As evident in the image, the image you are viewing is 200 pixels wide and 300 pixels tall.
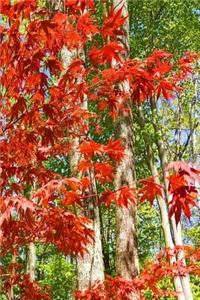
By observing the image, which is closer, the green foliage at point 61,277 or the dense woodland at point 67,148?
the dense woodland at point 67,148

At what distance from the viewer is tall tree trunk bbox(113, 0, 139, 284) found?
5180 mm

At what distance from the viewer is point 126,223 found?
17.7 ft

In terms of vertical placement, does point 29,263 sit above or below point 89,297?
above

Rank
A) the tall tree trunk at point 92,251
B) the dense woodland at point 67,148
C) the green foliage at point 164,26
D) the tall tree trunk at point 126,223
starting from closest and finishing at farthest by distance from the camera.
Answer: the dense woodland at point 67,148, the tall tree trunk at point 92,251, the tall tree trunk at point 126,223, the green foliage at point 164,26

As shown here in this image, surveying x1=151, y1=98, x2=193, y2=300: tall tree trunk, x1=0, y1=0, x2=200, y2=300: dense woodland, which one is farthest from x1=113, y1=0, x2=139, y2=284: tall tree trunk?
x1=151, y1=98, x2=193, y2=300: tall tree trunk

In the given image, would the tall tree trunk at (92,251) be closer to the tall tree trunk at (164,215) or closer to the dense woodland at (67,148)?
the dense woodland at (67,148)

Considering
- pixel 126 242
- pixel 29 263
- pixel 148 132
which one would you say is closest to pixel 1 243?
pixel 126 242

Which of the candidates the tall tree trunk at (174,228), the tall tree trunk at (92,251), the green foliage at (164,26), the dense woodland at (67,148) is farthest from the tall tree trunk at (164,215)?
the dense woodland at (67,148)

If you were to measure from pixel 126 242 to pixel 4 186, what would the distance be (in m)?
2.41

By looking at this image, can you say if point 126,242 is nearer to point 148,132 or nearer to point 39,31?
point 39,31

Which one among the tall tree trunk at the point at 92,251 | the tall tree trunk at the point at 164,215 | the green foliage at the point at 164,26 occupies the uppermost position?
the green foliage at the point at 164,26

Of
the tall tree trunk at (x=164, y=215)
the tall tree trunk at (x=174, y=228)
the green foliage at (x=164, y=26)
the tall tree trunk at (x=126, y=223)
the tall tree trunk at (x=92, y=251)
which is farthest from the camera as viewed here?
the green foliage at (x=164, y=26)

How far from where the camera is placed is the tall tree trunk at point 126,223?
518 cm

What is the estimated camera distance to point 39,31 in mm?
3178
